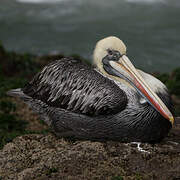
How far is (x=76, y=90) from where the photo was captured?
4.48 m

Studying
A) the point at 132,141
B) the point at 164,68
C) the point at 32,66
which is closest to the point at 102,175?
the point at 132,141

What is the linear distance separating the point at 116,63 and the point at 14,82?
176 inches

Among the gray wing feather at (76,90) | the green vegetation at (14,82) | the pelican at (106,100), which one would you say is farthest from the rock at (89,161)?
the gray wing feather at (76,90)

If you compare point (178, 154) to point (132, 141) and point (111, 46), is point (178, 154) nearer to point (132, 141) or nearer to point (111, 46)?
point (132, 141)

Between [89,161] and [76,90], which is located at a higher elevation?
[76,90]

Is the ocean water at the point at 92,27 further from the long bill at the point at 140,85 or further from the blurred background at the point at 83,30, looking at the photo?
the long bill at the point at 140,85

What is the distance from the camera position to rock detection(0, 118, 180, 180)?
3844mm

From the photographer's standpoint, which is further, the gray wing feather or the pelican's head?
the pelican's head

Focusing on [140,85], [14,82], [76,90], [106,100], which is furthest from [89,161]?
[14,82]

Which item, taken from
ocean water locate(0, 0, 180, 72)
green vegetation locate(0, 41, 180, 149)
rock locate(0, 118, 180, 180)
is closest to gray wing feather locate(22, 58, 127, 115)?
rock locate(0, 118, 180, 180)

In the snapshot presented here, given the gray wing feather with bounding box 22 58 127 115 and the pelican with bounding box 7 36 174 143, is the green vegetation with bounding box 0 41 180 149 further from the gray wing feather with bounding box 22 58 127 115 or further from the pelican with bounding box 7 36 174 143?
the gray wing feather with bounding box 22 58 127 115

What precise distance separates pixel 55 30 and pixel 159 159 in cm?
1290

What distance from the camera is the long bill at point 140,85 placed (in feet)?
13.5

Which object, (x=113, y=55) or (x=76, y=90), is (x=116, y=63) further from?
(x=76, y=90)
